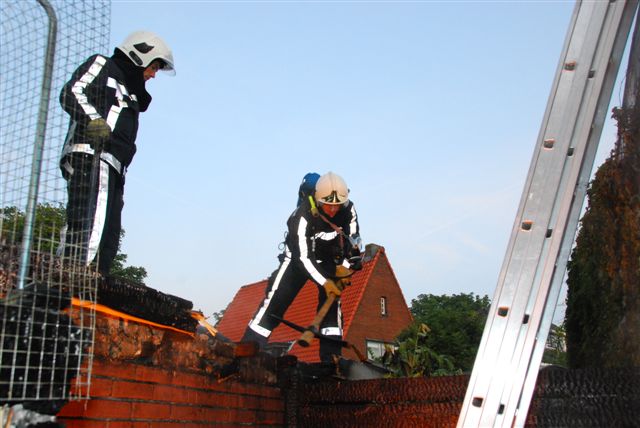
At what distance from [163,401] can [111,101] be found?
217 centimetres

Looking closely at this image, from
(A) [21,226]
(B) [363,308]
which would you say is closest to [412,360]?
(A) [21,226]

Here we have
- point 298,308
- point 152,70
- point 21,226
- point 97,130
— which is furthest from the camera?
point 298,308

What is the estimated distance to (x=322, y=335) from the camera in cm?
567

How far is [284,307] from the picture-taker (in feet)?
19.8

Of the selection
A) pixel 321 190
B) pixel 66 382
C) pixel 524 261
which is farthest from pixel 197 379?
pixel 321 190

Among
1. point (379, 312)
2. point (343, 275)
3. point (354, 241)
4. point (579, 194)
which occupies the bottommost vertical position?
point (579, 194)

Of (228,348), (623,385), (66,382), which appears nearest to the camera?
(66,382)

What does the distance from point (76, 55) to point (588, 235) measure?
8.51 feet

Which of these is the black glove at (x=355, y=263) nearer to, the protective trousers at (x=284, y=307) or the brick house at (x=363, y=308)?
the protective trousers at (x=284, y=307)

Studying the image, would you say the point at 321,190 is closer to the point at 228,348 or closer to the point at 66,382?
the point at 228,348

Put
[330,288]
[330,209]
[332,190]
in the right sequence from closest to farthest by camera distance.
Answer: [330,288]
[332,190]
[330,209]

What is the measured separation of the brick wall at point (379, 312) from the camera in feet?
85.5

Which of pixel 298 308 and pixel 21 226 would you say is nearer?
pixel 21 226

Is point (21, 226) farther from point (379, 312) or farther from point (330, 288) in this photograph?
point (379, 312)
